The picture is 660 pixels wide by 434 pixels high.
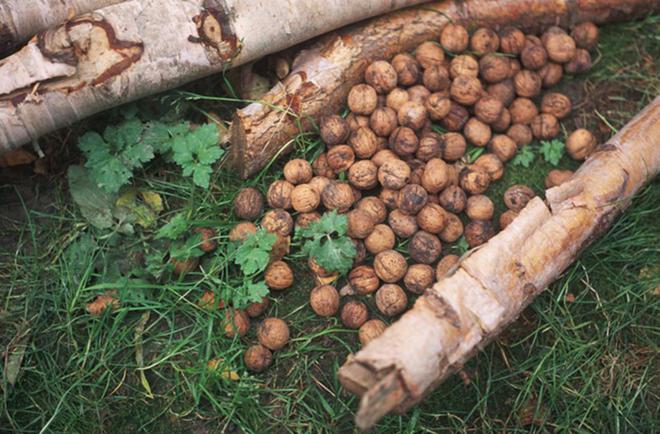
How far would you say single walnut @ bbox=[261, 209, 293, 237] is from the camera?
14.6 feet

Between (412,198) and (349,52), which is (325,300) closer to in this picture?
(412,198)

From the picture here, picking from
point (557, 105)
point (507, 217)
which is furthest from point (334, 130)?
point (557, 105)

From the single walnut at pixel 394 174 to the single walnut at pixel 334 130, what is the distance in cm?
38

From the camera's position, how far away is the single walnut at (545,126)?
4.92m

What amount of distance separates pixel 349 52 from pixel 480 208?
1493 mm

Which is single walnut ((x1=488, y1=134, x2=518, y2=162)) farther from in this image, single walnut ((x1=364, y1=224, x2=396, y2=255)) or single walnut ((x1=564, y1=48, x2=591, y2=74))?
single walnut ((x1=364, y1=224, x2=396, y2=255))

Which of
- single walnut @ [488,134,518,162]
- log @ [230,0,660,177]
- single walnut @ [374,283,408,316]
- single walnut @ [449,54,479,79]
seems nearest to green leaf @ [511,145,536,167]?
single walnut @ [488,134,518,162]

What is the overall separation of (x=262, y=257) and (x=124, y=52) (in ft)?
5.19

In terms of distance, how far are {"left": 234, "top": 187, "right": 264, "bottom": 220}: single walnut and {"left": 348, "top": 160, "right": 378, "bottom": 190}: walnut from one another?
2.23 feet

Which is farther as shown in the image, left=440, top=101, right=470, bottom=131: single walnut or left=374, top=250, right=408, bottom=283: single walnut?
left=440, top=101, right=470, bottom=131: single walnut

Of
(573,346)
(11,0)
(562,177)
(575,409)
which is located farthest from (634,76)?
(11,0)

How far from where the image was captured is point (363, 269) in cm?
438

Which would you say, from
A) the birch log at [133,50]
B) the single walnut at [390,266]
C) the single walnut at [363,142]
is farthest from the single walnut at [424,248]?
the birch log at [133,50]

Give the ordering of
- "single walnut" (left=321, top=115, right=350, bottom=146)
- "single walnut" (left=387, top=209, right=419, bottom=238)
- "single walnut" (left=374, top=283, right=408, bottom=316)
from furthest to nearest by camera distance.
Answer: "single walnut" (left=321, top=115, right=350, bottom=146), "single walnut" (left=387, top=209, right=419, bottom=238), "single walnut" (left=374, top=283, right=408, bottom=316)
